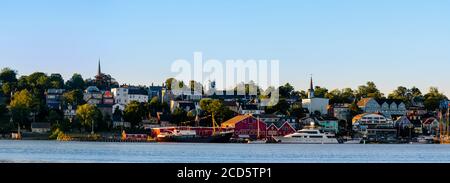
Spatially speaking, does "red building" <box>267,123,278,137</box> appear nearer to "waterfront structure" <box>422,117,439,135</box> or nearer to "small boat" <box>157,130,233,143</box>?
"small boat" <box>157,130,233,143</box>

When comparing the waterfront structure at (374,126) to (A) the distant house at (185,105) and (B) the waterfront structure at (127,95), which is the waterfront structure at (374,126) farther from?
(B) the waterfront structure at (127,95)

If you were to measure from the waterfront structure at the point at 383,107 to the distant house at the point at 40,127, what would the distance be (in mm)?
37654

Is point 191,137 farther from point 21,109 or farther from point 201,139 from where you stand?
point 21,109

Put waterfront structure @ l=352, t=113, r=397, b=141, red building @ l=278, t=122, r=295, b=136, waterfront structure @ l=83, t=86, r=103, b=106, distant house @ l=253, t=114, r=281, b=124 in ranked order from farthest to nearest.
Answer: waterfront structure @ l=83, t=86, r=103, b=106 → waterfront structure @ l=352, t=113, r=397, b=141 → distant house @ l=253, t=114, r=281, b=124 → red building @ l=278, t=122, r=295, b=136

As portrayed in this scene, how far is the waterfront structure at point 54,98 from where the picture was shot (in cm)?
8688

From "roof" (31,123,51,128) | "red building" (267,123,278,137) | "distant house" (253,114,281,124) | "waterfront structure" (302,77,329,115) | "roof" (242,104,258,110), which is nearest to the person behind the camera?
"red building" (267,123,278,137)

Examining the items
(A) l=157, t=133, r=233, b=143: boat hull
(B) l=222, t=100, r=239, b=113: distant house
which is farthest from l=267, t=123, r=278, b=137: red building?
(B) l=222, t=100, r=239, b=113: distant house

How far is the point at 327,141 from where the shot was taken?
64.8 meters

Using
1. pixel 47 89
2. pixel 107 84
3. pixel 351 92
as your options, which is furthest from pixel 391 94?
pixel 47 89

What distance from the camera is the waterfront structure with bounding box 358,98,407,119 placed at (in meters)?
94.6

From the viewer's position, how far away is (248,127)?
70938 mm

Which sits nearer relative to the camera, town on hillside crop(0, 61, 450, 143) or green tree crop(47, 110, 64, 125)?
town on hillside crop(0, 61, 450, 143)

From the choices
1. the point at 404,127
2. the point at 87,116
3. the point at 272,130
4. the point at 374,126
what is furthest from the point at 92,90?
the point at 404,127
